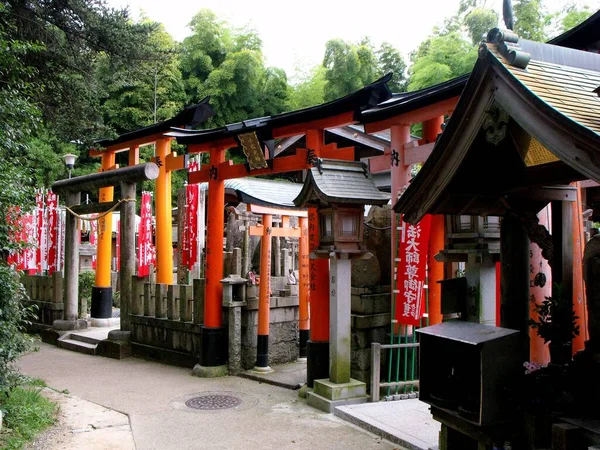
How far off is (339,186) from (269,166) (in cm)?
219

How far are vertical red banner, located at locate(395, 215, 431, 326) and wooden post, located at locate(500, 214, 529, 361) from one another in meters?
3.44

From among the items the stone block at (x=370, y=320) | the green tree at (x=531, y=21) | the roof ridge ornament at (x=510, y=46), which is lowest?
the stone block at (x=370, y=320)

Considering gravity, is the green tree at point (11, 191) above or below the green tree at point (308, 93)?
below

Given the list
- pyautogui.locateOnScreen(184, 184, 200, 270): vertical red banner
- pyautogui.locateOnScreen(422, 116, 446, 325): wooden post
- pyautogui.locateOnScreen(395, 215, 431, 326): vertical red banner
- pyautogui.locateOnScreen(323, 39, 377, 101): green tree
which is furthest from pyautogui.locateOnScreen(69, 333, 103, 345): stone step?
pyautogui.locateOnScreen(323, 39, 377, 101): green tree

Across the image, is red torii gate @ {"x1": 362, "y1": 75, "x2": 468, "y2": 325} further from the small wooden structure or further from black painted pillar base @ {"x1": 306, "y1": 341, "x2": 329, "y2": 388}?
the small wooden structure

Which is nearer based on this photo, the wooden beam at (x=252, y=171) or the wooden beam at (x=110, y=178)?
the wooden beam at (x=252, y=171)

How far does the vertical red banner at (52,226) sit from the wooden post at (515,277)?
618 inches

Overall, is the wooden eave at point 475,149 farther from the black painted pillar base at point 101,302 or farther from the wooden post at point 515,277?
the black painted pillar base at point 101,302

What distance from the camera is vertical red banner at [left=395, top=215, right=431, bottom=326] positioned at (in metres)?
8.23

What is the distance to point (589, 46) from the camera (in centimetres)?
762

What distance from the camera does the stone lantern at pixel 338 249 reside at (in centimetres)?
844

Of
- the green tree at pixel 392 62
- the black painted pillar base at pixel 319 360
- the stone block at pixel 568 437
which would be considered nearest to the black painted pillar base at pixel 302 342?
the black painted pillar base at pixel 319 360

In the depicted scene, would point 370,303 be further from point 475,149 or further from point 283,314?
point 475,149

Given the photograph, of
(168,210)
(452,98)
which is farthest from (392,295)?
(168,210)
